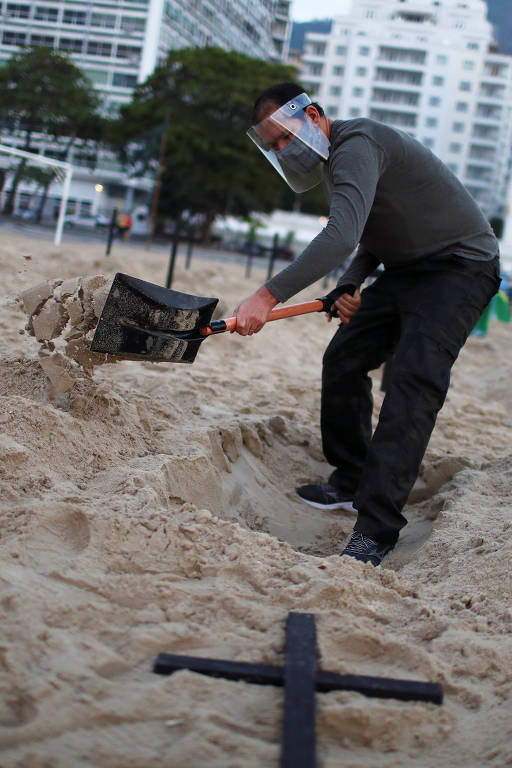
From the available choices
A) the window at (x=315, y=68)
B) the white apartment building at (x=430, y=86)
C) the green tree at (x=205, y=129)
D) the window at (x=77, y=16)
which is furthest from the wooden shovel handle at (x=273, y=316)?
the window at (x=315, y=68)

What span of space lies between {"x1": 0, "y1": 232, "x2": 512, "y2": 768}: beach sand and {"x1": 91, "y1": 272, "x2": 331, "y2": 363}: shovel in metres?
0.17

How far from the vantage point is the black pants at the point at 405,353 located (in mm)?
2475

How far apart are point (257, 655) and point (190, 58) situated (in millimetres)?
35161

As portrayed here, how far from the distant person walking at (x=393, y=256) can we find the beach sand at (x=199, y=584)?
0.33 meters

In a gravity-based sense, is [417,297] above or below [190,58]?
below

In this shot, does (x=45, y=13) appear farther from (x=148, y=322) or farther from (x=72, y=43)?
(x=148, y=322)

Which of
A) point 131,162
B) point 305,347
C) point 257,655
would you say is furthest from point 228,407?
point 131,162

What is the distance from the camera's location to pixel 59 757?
1245 millimetres

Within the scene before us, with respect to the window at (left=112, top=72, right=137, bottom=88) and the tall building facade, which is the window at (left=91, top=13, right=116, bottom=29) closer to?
the tall building facade

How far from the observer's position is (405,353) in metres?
2.56

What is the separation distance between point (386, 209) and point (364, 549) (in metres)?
1.20

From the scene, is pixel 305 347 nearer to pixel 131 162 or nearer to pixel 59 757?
pixel 59 757

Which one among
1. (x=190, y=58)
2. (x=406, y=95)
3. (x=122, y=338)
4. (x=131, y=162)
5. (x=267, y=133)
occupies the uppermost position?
(x=406, y=95)

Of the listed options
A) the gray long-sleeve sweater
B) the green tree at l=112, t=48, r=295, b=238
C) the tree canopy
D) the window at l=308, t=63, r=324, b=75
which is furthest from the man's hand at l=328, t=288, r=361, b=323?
the window at l=308, t=63, r=324, b=75
